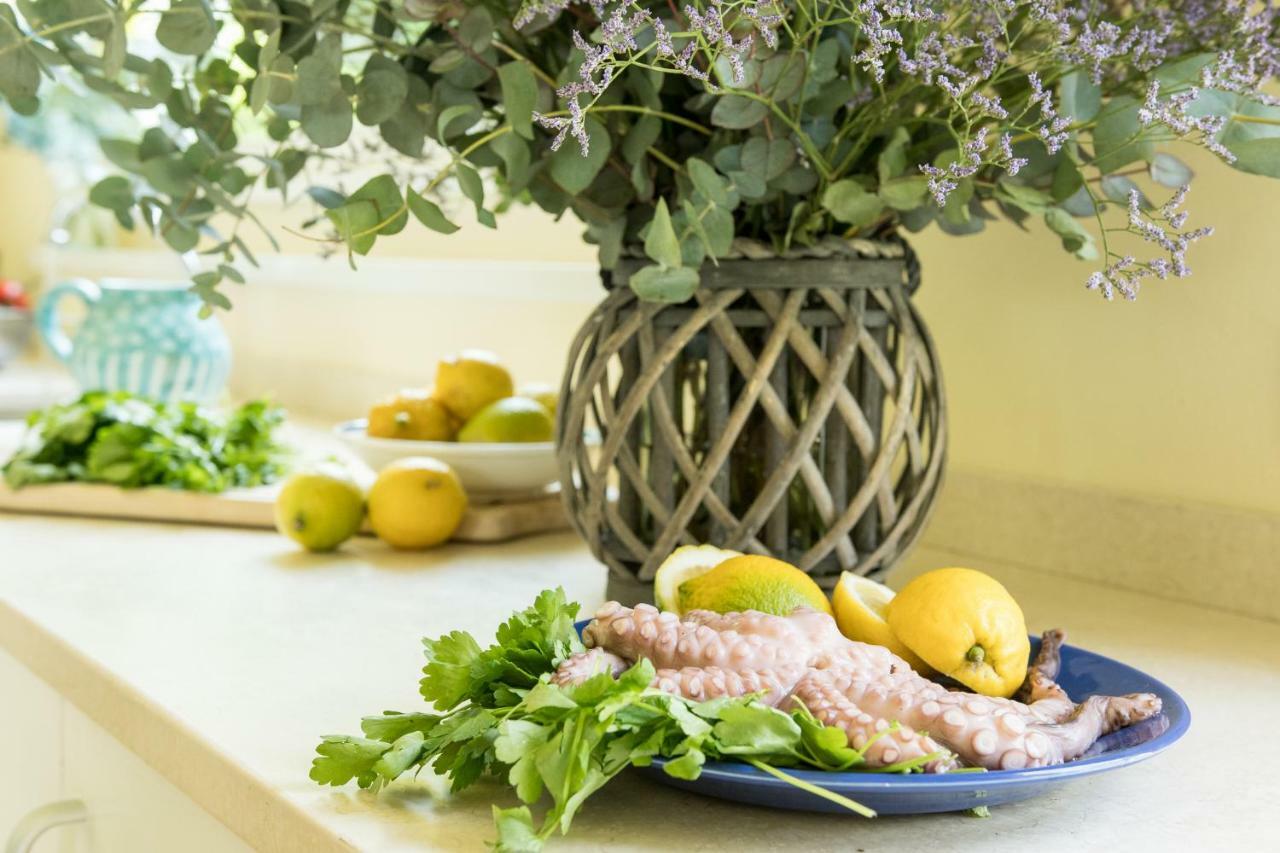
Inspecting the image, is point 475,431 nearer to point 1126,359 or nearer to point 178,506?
point 178,506

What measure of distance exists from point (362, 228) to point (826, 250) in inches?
10.9

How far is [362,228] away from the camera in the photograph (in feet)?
2.47

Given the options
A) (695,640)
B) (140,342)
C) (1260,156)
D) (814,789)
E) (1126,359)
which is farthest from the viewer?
(140,342)

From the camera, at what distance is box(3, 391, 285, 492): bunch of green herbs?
52.0 inches

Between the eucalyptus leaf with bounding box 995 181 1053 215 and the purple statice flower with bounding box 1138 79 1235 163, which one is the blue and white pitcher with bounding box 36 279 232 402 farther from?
the purple statice flower with bounding box 1138 79 1235 163

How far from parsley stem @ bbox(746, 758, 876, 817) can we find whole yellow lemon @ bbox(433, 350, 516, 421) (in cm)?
80

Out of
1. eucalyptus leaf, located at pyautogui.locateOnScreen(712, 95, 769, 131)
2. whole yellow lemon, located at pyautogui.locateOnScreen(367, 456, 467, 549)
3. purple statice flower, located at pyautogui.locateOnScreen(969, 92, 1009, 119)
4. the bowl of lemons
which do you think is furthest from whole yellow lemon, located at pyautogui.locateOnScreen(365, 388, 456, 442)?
purple statice flower, located at pyautogui.locateOnScreen(969, 92, 1009, 119)

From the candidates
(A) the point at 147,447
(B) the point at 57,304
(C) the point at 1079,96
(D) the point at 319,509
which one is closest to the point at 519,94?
(C) the point at 1079,96

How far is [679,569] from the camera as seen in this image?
0.77 meters

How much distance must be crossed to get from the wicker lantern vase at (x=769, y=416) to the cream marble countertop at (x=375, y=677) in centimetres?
12

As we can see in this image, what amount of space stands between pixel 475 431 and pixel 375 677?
51 centimetres

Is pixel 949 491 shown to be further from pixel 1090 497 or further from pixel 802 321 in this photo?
pixel 802 321

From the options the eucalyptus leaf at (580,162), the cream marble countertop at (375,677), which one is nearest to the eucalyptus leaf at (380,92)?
the eucalyptus leaf at (580,162)

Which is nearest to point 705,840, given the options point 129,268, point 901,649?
point 901,649
